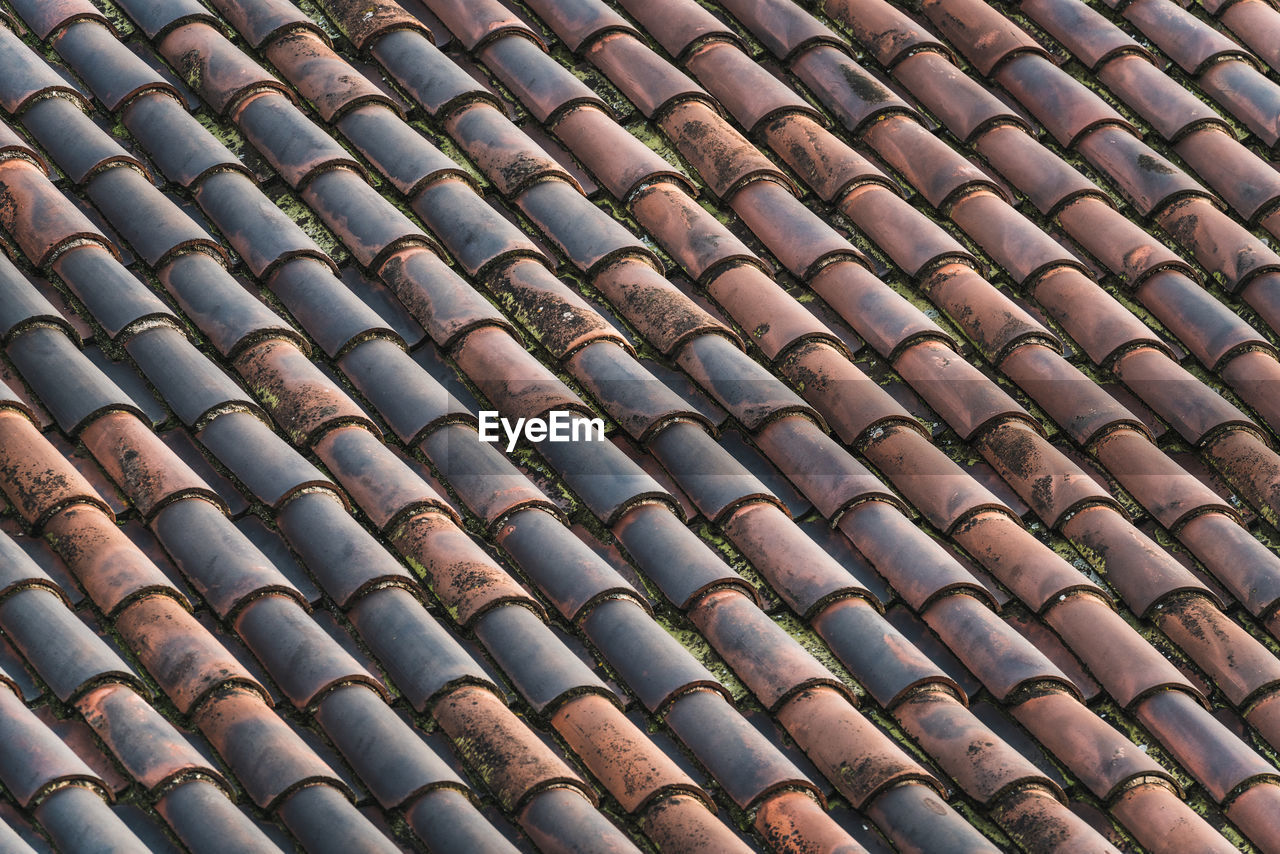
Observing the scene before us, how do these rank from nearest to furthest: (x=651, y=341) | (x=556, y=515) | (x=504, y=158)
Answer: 1. (x=556, y=515)
2. (x=651, y=341)
3. (x=504, y=158)

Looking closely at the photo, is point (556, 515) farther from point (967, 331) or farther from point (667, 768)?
point (967, 331)

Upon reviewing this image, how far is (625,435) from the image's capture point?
522 cm

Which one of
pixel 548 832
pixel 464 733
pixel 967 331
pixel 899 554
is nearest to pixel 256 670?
pixel 464 733

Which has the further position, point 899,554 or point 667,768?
point 899,554

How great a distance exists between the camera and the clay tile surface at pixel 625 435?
436 centimetres

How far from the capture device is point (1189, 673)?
5066 millimetres

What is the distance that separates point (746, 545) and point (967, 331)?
4.27 feet

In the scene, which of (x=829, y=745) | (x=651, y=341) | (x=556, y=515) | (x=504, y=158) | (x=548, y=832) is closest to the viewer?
(x=548, y=832)

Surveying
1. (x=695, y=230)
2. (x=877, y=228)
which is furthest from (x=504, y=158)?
(x=877, y=228)

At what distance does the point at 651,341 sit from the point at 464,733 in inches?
63.8

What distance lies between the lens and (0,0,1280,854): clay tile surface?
4355 mm

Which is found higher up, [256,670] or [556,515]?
[556,515]

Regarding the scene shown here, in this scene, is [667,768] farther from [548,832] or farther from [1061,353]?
[1061,353]

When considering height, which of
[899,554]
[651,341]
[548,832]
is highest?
[651,341]
